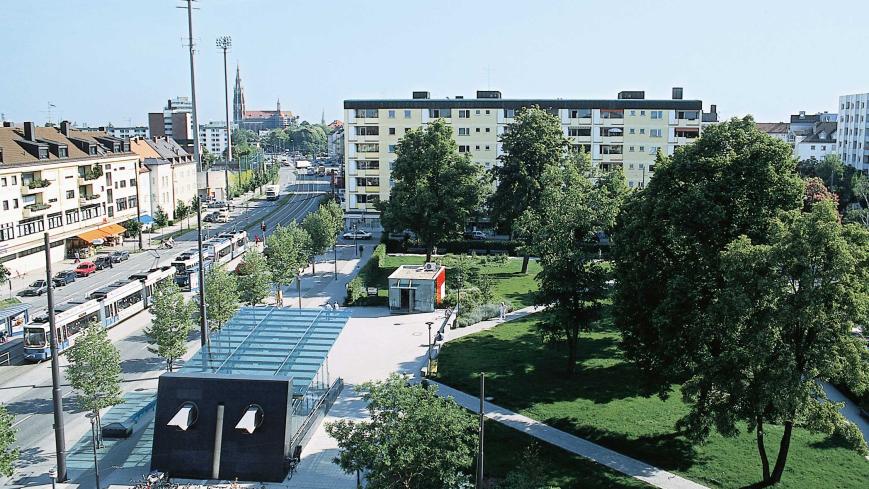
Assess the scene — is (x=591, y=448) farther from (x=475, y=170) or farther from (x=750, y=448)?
(x=475, y=170)

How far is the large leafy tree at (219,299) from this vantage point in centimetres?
3700

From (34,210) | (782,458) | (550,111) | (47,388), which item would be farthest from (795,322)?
(550,111)

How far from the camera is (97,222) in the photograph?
67.9 m

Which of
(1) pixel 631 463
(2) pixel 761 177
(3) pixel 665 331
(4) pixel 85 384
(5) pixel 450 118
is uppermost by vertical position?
(5) pixel 450 118

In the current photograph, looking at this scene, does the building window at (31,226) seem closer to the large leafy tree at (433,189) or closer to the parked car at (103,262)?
the parked car at (103,262)

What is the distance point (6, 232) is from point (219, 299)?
27.8 metres

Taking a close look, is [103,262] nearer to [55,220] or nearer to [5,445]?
[55,220]

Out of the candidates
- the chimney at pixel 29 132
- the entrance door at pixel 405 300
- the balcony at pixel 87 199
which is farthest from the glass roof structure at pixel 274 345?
the balcony at pixel 87 199

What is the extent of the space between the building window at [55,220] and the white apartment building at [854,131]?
320ft

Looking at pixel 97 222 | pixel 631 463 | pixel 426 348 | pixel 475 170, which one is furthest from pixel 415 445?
pixel 97 222

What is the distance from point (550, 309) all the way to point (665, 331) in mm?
8178

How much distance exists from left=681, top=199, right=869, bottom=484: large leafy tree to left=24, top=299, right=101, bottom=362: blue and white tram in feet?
92.3

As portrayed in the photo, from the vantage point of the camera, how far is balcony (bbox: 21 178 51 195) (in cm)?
5720

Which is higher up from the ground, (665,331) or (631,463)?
(665,331)
